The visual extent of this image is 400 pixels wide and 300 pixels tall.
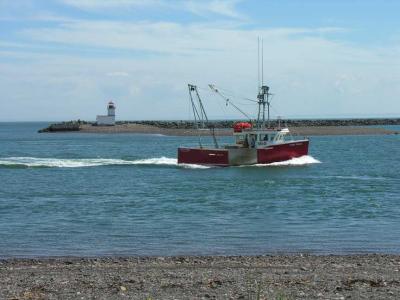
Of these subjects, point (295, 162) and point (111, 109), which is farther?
point (111, 109)

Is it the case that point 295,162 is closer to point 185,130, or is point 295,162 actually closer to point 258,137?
point 258,137

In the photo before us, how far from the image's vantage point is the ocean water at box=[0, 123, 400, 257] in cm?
1844

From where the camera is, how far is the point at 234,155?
46.0 metres

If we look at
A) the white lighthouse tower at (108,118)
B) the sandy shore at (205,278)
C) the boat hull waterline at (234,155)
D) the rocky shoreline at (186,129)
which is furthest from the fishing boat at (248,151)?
the white lighthouse tower at (108,118)

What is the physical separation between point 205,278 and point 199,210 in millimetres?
13431

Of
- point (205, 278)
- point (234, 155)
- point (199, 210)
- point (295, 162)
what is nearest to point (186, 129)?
point (295, 162)

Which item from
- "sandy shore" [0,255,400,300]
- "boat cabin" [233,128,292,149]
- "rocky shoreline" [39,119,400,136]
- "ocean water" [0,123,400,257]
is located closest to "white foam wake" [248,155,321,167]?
"ocean water" [0,123,400,257]

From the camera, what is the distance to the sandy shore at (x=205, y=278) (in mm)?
11430

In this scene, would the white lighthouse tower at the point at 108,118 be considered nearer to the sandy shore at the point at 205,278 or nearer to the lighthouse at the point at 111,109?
the lighthouse at the point at 111,109

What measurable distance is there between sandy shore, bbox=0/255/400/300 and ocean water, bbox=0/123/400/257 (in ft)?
5.71

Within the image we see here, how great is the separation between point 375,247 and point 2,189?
74.6ft

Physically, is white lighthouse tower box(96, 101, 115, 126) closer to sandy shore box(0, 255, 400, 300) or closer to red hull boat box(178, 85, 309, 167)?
red hull boat box(178, 85, 309, 167)

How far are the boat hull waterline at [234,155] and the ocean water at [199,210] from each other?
1.95 feet

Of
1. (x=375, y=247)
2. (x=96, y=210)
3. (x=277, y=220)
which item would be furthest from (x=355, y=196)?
(x=375, y=247)
